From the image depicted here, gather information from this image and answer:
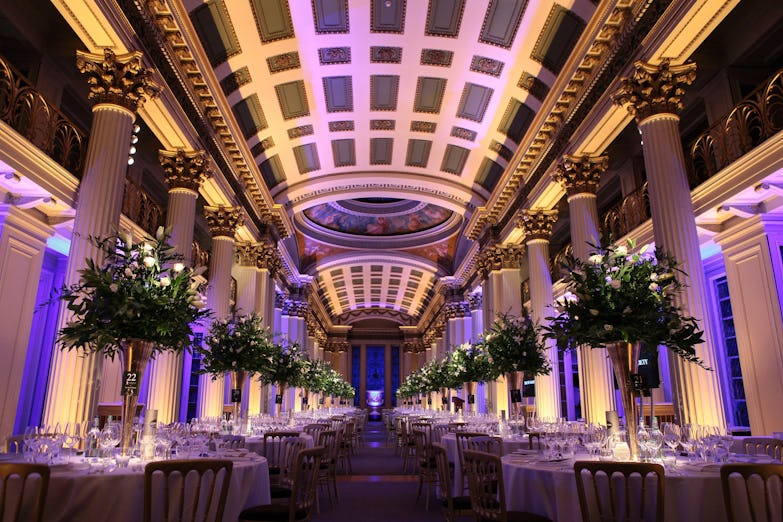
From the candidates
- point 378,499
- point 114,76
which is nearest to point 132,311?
point 114,76

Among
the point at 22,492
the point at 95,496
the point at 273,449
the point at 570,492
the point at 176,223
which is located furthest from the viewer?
the point at 176,223

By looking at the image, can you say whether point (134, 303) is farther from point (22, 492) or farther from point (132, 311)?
Answer: point (22, 492)

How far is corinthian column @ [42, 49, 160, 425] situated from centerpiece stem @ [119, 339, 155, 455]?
159cm

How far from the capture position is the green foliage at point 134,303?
4.08 meters

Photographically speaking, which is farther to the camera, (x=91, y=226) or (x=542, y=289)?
(x=542, y=289)

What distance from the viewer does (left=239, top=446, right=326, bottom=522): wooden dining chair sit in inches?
145

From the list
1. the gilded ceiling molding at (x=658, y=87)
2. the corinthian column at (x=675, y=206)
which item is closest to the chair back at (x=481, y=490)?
the corinthian column at (x=675, y=206)

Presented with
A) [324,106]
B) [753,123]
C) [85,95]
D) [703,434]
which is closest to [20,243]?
[85,95]

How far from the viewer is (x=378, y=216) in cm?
2434

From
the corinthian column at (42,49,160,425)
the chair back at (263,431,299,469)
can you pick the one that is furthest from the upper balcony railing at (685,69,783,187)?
the corinthian column at (42,49,160,425)

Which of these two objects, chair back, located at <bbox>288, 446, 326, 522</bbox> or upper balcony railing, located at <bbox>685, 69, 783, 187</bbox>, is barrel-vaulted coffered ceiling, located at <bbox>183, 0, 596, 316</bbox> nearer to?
upper balcony railing, located at <bbox>685, 69, 783, 187</bbox>

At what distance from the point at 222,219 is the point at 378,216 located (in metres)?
13.0

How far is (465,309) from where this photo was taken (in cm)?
2194

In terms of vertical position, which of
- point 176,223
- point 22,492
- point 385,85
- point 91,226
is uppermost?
point 385,85
